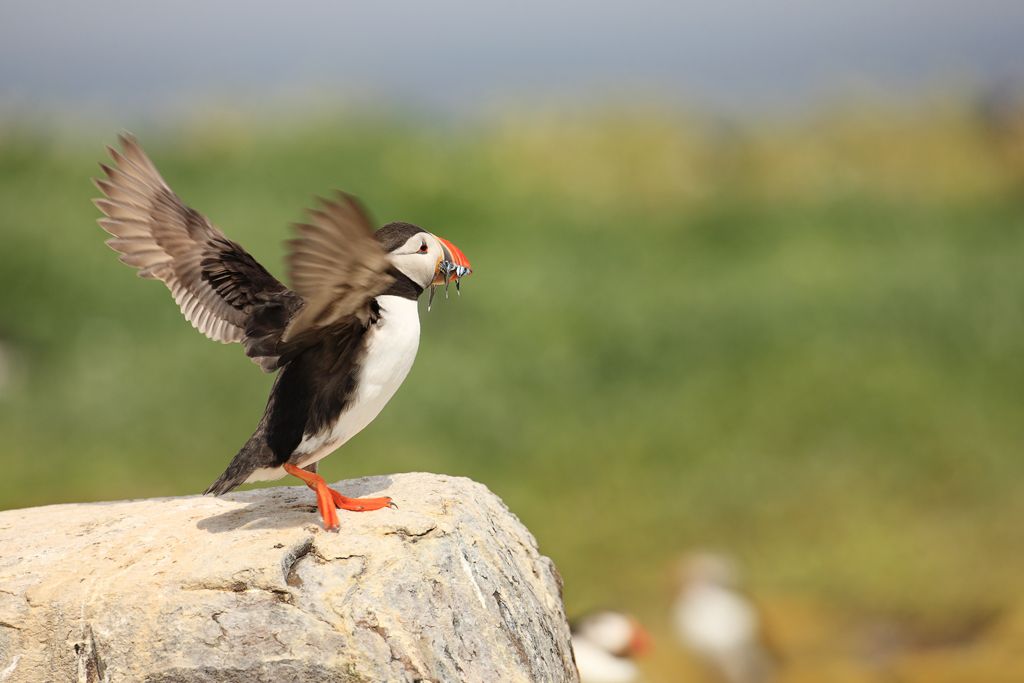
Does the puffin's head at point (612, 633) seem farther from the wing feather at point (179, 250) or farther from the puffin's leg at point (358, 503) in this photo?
the wing feather at point (179, 250)

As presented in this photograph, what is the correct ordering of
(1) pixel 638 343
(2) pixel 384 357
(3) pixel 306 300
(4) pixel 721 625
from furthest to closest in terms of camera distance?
(1) pixel 638 343, (4) pixel 721 625, (2) pixel 384 357, (3) pixel 306 300

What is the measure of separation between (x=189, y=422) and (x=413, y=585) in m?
8.94

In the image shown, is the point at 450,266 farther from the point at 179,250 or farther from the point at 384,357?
the point at 179,250

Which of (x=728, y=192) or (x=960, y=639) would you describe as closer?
(x=960, y=639)

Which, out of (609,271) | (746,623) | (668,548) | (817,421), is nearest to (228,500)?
(746,623)

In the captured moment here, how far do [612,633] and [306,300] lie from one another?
5.01 metres

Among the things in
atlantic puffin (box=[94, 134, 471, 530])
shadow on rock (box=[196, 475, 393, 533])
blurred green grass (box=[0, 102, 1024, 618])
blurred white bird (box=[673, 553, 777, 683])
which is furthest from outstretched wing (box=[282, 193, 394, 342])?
blurred green grass (box=[0, 102, 1024, 618])

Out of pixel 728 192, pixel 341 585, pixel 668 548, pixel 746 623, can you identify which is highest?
pixel 728 192

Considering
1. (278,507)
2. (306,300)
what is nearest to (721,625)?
(278,507)

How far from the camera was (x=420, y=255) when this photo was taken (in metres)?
5.27

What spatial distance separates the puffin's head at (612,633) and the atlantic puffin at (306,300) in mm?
3948

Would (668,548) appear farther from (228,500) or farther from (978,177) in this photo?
(978,177)

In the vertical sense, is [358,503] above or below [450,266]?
below

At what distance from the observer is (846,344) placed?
48.6ft
